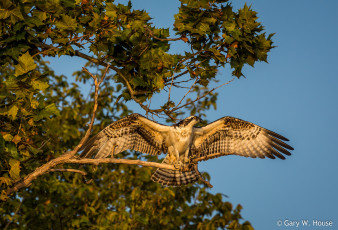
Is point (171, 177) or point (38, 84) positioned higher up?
point (171, 177)

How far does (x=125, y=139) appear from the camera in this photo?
29.4ft

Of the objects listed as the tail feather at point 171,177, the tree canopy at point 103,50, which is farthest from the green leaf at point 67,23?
the tail feather at point 171,177

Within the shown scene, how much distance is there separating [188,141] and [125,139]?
146 centimetres

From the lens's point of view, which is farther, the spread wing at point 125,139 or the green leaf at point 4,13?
the spread wing at point 125,139

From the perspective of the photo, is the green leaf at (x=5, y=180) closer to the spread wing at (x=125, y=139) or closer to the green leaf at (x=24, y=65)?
the green leaf at (x=24, y=65)

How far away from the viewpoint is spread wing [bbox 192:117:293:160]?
28.8 ft

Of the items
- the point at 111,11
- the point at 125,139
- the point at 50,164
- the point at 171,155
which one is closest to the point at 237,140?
the point at 171,155

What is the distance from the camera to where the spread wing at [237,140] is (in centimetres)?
877

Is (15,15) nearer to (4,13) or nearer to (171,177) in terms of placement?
(4,13)

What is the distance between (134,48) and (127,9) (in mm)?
699

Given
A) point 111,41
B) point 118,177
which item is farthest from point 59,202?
point 111,41

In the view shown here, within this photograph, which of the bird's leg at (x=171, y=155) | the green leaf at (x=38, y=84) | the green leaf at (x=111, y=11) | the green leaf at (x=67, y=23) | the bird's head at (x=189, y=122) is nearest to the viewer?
the green leaf at (x=38, y=84)

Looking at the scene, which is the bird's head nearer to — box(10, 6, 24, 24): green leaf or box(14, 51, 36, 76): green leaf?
box(14, 51, 36, 76): green leaf

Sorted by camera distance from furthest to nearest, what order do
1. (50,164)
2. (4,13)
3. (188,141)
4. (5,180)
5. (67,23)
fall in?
(188,141) < (67,23) < (5,180) < (50,164) < (4,13)
